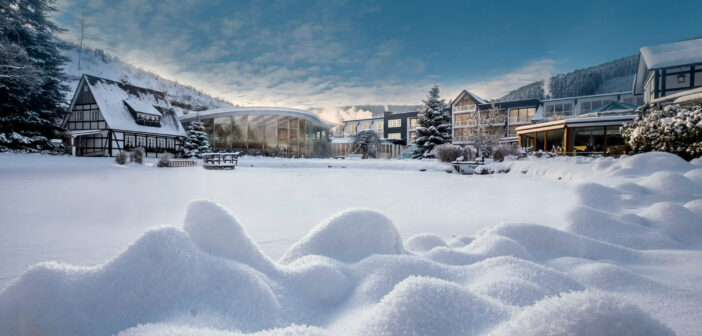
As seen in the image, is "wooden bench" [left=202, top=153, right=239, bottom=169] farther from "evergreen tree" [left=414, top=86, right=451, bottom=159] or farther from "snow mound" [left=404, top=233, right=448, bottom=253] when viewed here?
"snow mound" [left=404, top=233, right=448, bottom=253]

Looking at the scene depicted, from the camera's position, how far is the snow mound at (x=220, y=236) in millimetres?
1223

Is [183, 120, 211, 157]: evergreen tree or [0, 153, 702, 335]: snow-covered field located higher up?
[183, 120, 211, 157]: evergreen tree

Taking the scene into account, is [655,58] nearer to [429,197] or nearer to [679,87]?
[679,87]

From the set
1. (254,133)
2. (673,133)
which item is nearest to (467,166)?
(673,133)

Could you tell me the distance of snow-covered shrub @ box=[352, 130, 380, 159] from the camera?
26.3 meters

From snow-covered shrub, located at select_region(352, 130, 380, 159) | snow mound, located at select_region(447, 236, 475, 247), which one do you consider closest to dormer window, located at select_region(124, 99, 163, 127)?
snow-covered shrub, located at select_region(352, 130, 380, 159)

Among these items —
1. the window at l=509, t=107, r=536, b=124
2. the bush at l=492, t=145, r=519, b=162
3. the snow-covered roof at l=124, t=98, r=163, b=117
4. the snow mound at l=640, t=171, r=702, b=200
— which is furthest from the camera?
the window at l=509, t=107, r=536, b=124

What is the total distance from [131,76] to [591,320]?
81.4 meters

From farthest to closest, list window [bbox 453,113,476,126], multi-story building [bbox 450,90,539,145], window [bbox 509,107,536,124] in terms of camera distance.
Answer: window [bbox 453,113,476,126]
window [bbox 509,107,536,124]
multi-story building [bbox 450,90,539,145]

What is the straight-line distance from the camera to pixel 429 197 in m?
5.98

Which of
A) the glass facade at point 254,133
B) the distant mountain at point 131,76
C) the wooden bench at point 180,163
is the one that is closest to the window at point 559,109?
the glass facade at point 254,133

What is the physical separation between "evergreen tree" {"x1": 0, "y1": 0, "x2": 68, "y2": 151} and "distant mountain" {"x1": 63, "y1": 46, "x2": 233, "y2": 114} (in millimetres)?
30792

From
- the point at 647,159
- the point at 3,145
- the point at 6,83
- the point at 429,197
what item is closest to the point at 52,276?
the point at 429,197

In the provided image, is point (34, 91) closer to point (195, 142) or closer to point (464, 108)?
point (195, 142)
